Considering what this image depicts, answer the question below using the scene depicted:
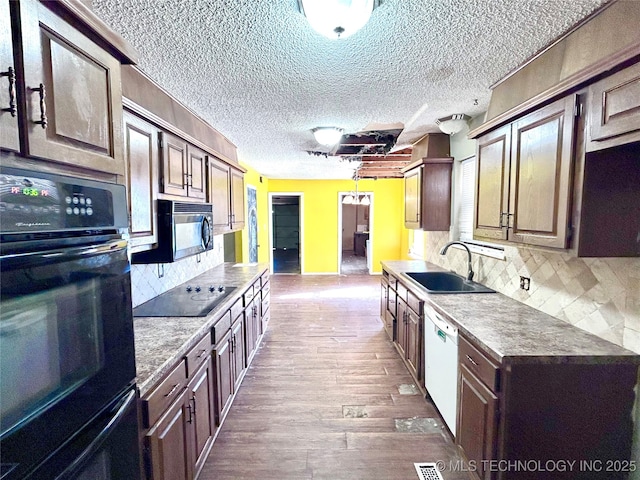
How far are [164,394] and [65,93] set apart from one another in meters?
1.21

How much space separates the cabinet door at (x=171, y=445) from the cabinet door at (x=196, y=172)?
1.51 metres

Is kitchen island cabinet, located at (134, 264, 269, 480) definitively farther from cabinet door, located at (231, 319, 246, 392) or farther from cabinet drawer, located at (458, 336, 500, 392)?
cabinet drawer, located at (458, 336, 500, 392)

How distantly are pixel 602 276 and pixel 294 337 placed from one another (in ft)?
10.3

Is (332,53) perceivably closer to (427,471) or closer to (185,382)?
(185,382)

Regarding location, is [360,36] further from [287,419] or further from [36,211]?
[287,419]

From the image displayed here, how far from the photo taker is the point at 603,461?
149 centimetres

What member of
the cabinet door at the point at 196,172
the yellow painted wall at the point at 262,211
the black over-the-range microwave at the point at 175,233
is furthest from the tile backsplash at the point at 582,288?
the yellow painted wall at the point at 262,211

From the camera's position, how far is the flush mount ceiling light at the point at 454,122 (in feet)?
9.64

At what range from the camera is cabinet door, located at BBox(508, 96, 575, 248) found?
151 cm

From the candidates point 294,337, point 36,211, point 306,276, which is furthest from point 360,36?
point 306,276

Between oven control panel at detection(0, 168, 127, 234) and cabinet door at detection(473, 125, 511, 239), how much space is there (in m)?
2.14

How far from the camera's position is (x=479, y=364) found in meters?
1.67

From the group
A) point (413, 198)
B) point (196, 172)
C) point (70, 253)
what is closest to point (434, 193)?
point (413, 198)

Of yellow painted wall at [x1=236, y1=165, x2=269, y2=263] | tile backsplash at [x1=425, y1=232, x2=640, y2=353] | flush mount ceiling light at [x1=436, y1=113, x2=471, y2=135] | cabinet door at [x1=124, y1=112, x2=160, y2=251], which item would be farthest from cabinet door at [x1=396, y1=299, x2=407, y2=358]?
yellow painted wall at [x1=236, y1=165, x2=269, y2=263]
